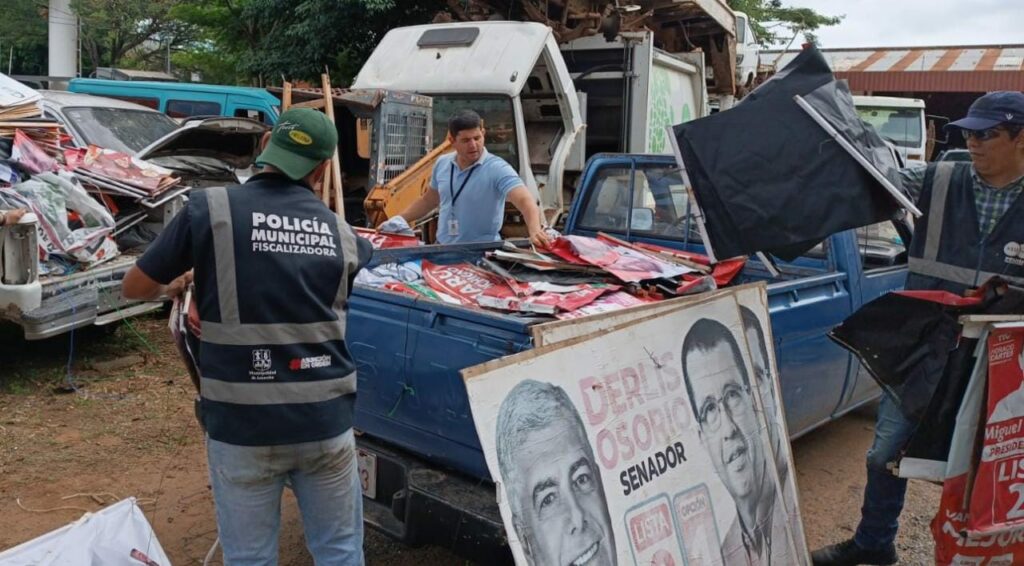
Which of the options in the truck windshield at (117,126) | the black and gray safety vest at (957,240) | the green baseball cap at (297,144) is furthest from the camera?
the truck windshield at (117,126)

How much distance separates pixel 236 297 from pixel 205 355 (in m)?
0.21

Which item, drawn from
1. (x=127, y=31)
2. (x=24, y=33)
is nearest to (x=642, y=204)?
(x=127, y=31)

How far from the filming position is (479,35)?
8523mm

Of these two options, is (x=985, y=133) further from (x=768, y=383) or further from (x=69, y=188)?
(x=69, y=188)

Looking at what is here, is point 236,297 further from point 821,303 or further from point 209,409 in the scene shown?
point 821,303

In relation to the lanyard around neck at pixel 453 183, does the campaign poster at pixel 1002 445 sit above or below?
below

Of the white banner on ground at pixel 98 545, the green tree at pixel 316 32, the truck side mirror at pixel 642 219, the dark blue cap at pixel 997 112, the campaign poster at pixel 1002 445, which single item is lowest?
the white banner on ground at pixel 98 545

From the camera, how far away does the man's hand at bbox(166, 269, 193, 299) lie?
2404 mm

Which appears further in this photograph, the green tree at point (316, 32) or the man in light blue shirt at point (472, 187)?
the green tree at point (316, 32)

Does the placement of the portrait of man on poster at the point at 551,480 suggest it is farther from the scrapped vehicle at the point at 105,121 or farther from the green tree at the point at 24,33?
the green tree at the point at 24,33

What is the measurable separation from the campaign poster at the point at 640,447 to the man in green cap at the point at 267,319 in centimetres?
49

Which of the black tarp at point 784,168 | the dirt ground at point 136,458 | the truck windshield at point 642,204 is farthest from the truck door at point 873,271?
the black tarp at point 784,168

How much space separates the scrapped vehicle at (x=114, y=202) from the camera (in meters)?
4.85

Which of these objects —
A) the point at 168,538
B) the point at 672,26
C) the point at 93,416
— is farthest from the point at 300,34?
the point at 168,538
